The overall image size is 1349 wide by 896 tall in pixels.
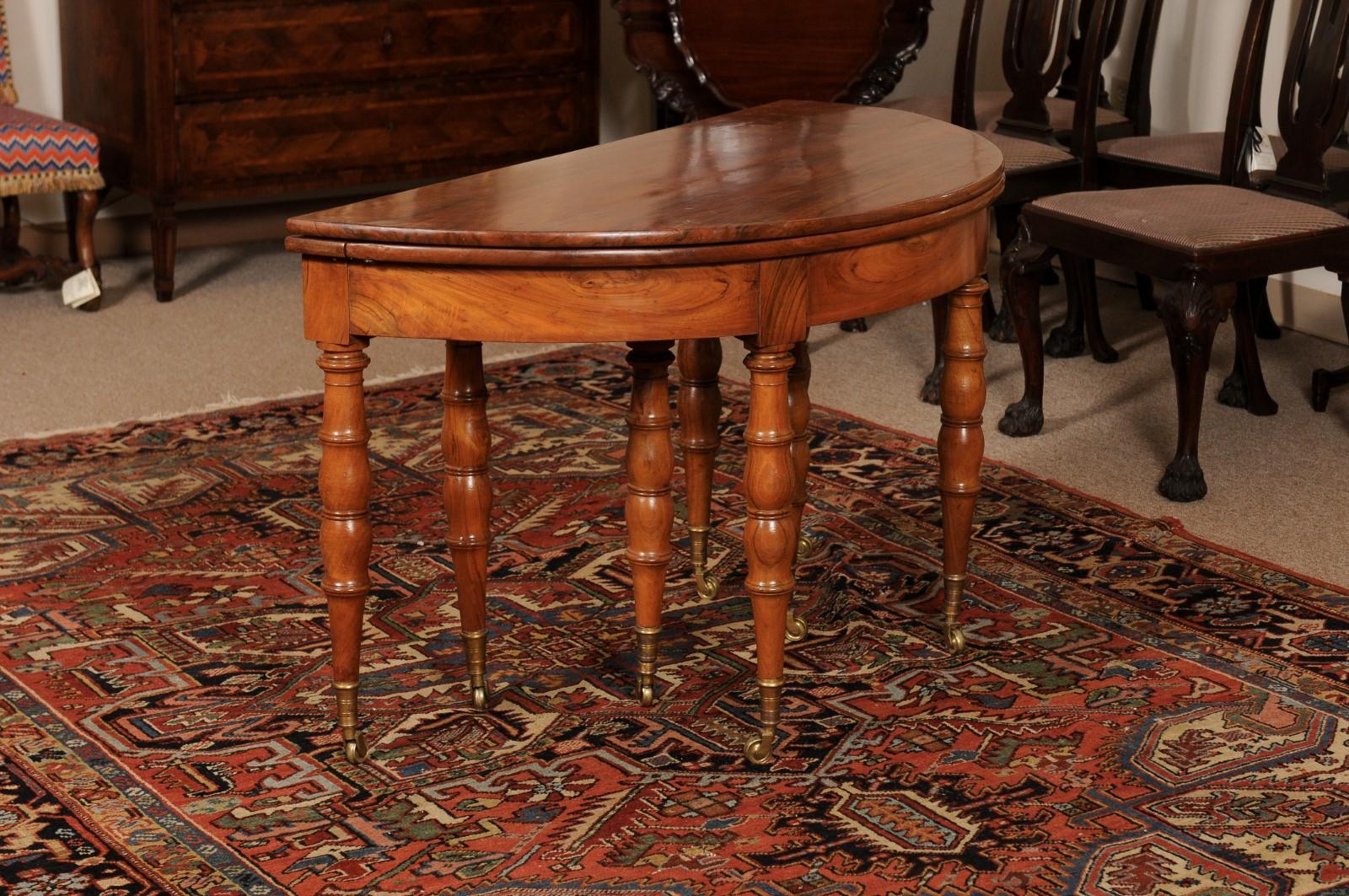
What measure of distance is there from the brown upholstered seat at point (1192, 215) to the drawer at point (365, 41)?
2573mm

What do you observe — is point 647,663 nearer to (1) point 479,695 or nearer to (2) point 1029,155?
(1) point 479,695

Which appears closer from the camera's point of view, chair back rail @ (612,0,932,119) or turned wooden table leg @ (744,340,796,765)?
turned wooden table leg @ (744,340,796,765)

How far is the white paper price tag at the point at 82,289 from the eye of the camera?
18.7ft

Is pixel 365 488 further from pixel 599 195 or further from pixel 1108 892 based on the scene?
pixel 1108 892

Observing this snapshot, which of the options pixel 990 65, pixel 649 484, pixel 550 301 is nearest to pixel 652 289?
pixel 550 301

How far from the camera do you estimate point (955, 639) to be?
Answer: 3.19 m

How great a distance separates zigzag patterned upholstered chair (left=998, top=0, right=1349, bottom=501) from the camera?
4023 millimetres

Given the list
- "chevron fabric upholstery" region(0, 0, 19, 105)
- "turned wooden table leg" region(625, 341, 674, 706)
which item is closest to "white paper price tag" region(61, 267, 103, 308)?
"chevron fabric upholstery" region(0, 0, 19, 105)

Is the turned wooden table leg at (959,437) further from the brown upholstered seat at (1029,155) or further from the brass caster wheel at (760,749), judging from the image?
the brown upholstered seat at (1029,155)

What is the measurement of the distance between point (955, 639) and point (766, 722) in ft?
1.95

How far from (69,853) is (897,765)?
1263mm

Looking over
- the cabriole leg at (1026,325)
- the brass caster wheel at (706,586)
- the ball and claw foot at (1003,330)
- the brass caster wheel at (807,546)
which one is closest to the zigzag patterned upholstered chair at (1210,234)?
the cabriole leg at (1026,325)

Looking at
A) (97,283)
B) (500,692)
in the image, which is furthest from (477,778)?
(97,283)

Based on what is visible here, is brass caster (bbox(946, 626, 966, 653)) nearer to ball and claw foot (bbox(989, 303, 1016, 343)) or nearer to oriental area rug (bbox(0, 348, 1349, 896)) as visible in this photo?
oriental area rug (bbox(0, 348, 1349, 896))
